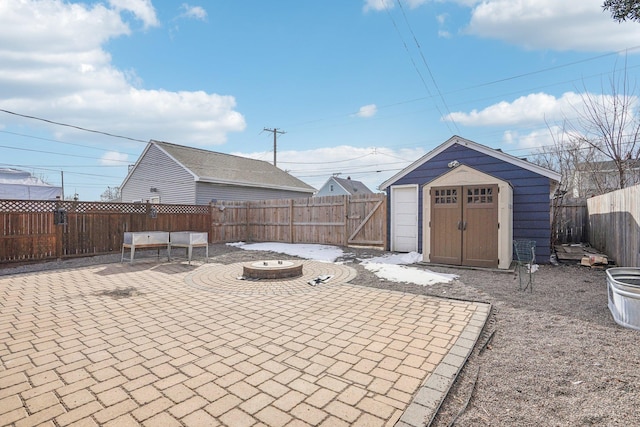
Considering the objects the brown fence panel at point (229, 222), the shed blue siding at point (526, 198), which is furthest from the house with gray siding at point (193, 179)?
the shed blue siding at point (526, 198)

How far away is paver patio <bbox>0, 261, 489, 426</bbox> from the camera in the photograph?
6.43 ft

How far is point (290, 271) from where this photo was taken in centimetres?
616

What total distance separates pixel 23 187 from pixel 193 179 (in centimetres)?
1985

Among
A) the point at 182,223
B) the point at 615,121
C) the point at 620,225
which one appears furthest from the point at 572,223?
the point at 182,223

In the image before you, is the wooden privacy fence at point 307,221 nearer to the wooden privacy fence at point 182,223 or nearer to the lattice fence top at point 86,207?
the wooden privacy fence at point 182,223

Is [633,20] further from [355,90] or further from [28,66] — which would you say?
[28,66]

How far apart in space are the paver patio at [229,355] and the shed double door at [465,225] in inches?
113

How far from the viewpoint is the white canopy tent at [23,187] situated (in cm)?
2370

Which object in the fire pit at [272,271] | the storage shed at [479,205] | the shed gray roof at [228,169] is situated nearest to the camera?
the fire pit at [272,271]

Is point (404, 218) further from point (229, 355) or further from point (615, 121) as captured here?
point (229, 355)

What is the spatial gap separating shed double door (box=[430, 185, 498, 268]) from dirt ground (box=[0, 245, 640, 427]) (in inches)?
73.0

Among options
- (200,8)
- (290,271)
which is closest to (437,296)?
(290,271)

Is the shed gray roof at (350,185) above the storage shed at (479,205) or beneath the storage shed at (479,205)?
above

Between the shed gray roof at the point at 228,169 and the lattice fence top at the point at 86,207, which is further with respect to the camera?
the shed gray roof at the point at 228,169
